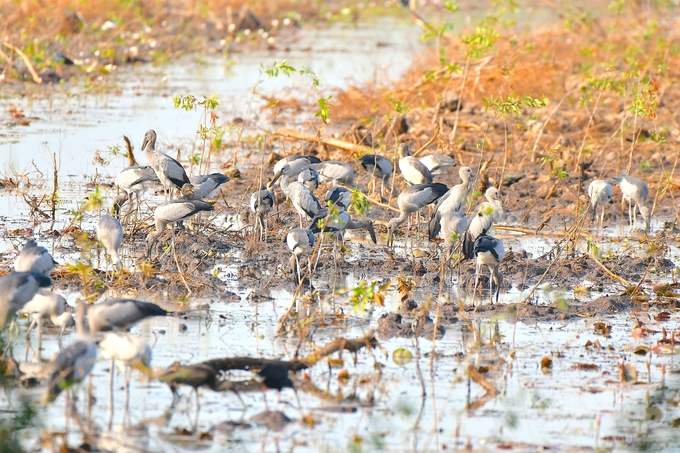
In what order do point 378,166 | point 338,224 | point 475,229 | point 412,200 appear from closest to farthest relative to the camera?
point 475,229
point 338,224
point 412,200
point 378,166

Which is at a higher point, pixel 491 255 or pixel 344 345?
pixel 491 255

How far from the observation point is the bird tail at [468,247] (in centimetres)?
870

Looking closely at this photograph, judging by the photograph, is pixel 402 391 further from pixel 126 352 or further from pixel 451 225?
pixel 451 225

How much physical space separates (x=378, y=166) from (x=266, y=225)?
2.22m

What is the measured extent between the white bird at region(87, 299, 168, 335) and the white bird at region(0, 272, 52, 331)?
0.37 m

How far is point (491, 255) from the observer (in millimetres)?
8391

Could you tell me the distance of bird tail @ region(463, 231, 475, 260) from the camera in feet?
28.5

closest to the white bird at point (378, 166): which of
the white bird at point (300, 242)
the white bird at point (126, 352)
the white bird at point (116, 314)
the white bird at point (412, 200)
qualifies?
the white bird at point (412, 200)

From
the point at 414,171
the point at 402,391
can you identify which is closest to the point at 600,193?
the point at 414,171

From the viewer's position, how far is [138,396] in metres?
5.89

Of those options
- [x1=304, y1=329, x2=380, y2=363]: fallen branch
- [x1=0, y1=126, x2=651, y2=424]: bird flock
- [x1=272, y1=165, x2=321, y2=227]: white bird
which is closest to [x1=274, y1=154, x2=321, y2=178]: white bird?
[x1=0, y1=126, x2=651, y2=424]: bird flock

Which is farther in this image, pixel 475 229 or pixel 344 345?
pixel 475 229

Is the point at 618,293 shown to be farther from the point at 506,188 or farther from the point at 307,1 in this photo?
the point at 307,1

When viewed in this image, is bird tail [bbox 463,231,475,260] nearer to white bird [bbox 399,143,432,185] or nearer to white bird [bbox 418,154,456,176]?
white bird [bbox 399,143,432,185]
